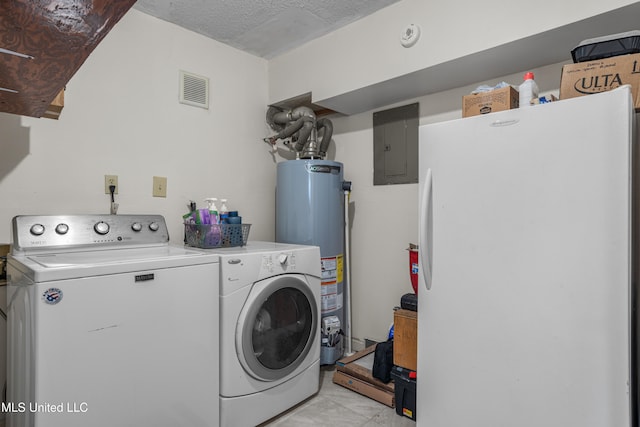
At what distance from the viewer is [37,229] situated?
1627 millimetres

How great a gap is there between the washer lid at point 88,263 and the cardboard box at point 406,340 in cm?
103

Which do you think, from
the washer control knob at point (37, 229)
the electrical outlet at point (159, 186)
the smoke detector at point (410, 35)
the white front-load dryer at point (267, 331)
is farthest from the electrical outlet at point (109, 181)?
the smoke detector at point (410, 35)

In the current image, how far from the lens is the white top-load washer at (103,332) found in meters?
1.17

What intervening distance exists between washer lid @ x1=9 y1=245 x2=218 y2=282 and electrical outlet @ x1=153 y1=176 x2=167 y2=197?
62 cm

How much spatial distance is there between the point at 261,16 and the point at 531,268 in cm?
205

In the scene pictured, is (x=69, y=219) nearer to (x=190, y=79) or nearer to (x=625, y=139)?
(x=190, y=79)

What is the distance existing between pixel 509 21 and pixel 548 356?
1.46m

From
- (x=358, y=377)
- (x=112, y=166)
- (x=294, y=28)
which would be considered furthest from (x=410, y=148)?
(x=112, y=166)

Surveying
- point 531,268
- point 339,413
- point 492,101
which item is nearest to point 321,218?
point 339,413

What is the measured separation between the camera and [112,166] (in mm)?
2074

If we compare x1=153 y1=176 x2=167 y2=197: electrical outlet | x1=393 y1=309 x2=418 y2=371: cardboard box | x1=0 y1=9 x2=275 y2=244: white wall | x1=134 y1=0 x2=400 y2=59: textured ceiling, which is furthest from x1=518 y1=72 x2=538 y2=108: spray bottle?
x1=153 y1=176 x2=167 y2=197: electrical outlet

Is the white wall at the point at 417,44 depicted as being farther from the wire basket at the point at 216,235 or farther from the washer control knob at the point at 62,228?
the washer control knob at the point at 62,228

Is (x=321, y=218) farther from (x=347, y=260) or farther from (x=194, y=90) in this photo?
(x=194, y=90)

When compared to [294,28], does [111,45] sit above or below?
below
